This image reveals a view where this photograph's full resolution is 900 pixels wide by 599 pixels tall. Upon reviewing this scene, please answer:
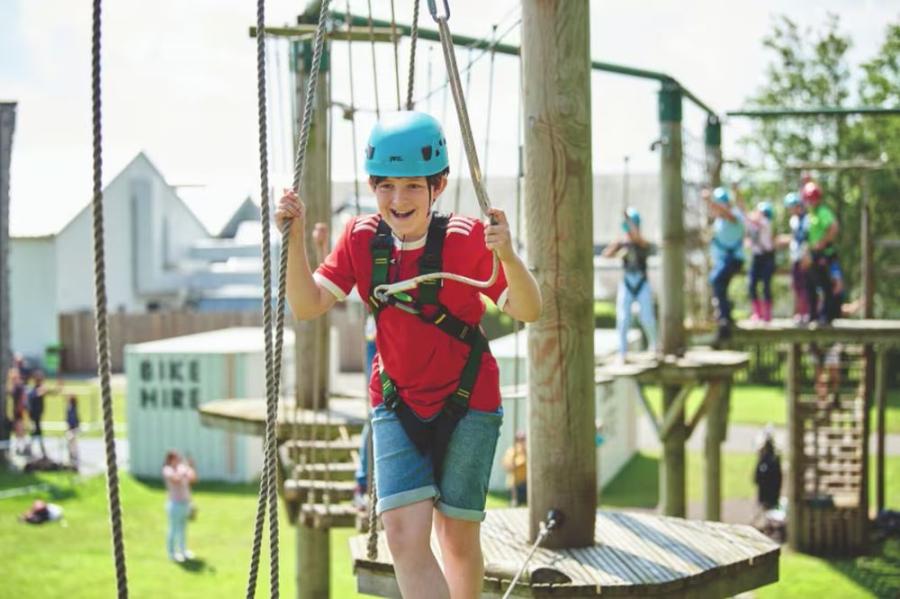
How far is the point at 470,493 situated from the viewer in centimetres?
347

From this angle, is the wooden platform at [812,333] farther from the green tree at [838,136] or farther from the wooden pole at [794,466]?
the green tree at [838,136]

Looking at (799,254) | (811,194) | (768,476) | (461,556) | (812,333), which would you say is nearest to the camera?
(461,556)

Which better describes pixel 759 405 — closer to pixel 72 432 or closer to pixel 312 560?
pixel 72 432

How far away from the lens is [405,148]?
3.30m

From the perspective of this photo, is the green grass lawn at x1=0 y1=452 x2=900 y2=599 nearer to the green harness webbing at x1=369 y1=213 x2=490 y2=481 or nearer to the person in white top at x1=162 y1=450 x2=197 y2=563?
the person in white top at x1=162 y1=450 x2=197 y2=563

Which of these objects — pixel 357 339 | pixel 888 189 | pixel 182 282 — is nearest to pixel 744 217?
pixel 888 189

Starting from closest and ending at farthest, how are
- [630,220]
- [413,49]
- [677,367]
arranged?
[413,49] < [630,220] < [677,367]

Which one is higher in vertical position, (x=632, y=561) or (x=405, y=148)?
(x=405, y=148)

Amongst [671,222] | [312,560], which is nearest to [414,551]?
[312,560]

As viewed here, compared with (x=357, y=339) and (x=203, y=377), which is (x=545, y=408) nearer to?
(x=203, y=377)

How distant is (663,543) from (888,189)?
2562 cm

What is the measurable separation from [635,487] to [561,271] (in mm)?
13943

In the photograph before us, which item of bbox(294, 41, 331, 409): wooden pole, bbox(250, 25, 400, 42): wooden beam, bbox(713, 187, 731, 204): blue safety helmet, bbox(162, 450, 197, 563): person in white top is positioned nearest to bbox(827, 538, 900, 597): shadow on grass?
bbox(713, 187, 731, 204): blue safety helmet

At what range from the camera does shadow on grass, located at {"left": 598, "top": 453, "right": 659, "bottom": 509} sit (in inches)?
667
